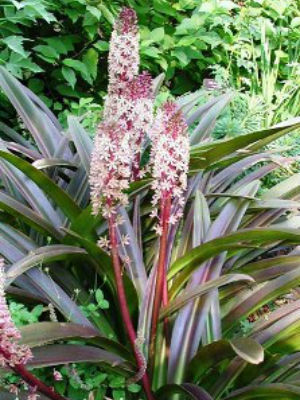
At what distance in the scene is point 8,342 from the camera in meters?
1.26

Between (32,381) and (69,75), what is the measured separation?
215cm

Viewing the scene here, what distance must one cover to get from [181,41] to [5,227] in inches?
81.9

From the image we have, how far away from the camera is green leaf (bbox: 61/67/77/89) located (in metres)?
3.23

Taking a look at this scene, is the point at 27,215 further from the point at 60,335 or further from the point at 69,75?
the point at 69,75

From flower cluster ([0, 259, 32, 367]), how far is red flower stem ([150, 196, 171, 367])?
48cm

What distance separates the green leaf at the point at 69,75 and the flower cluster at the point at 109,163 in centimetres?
181

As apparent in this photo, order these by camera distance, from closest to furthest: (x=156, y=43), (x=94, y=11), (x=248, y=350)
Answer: (x=248, y=350) < (x=94, y=11) < (x=156, y=43)

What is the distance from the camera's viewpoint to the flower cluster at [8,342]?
4.02ft

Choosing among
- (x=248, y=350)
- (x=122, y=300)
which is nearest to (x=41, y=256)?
(x=122, y=300)

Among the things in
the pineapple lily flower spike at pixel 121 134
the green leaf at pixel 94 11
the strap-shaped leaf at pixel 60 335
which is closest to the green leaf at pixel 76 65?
the green leaf at pixel 94 11

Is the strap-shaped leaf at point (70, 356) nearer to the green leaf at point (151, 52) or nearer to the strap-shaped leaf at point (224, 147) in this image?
the strap-shaped leaf at point (224, 147)

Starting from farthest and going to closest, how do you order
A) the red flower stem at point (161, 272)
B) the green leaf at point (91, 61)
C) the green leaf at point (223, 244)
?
the green leaf at point (91, 61), the green leaf at point (223, 244), the red flower stem at point (161, 272)

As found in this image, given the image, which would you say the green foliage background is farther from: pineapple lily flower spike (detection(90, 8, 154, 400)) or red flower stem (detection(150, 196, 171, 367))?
red flower stem (detection(150, 196, 171, 367))

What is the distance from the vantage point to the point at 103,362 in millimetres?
1650
